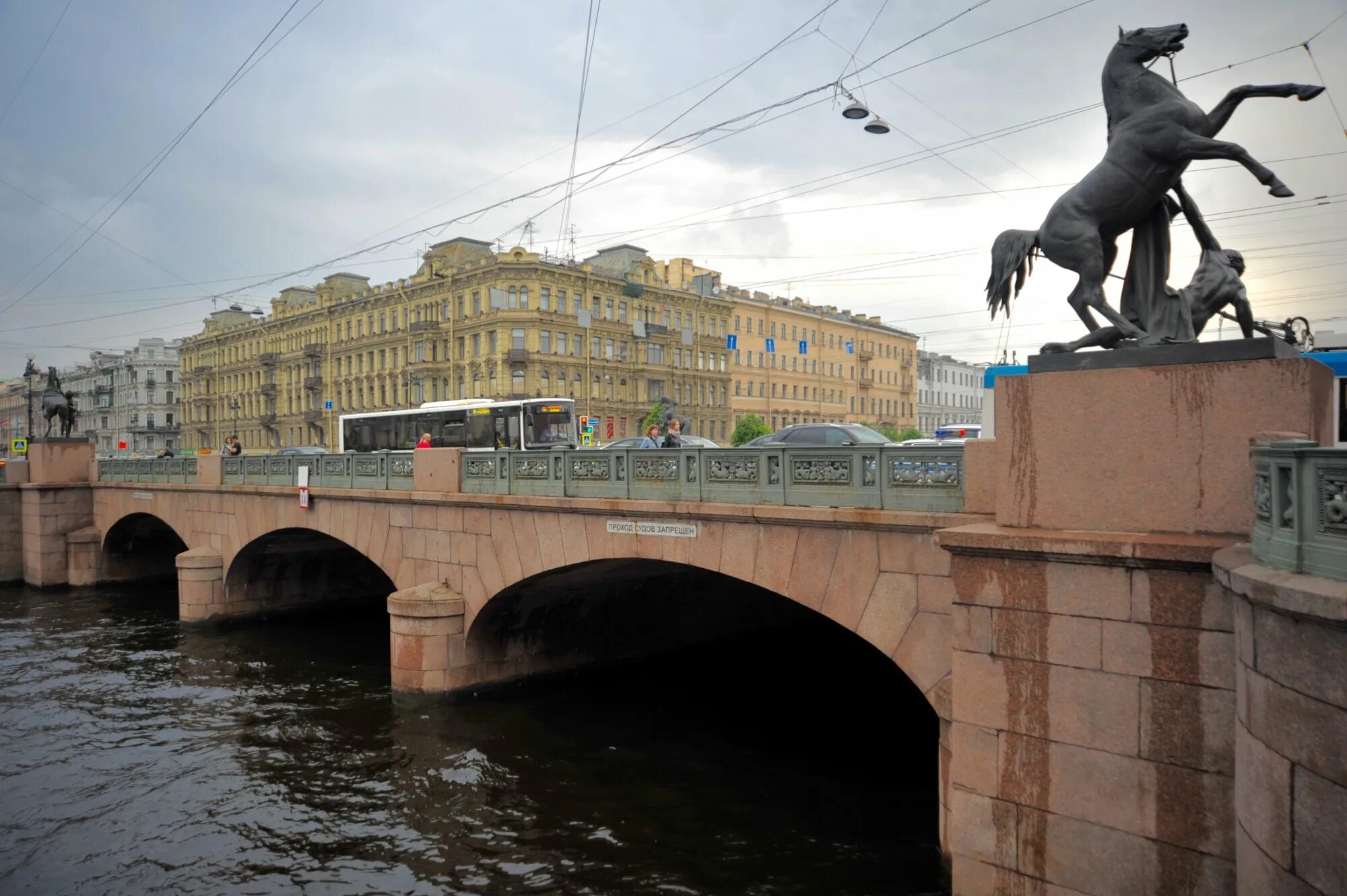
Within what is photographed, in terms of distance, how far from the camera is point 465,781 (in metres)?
11.2

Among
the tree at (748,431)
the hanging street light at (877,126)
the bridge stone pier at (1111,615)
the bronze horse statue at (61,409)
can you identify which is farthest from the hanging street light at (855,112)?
the tree at (748,431)

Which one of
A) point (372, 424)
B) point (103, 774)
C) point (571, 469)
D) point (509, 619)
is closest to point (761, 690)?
point (509, 619)

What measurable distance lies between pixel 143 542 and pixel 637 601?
19595mm

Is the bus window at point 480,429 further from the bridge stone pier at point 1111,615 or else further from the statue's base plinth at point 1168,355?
the statue's base plinth at point 1168,355

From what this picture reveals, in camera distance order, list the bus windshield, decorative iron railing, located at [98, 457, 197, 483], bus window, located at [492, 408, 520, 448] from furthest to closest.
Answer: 1. the bus windshield
2. bus window, located at [492, 408, 520, 448]
3. decorative iron railing, located at [98, 457, 197, 483]

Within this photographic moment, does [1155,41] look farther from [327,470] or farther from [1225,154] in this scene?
[327,470]

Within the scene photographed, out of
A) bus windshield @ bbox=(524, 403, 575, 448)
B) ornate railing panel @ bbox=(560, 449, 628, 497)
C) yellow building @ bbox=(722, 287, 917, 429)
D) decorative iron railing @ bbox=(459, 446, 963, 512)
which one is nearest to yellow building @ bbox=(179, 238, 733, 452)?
yellow building @ bbox=(722, 287, 917, 429)

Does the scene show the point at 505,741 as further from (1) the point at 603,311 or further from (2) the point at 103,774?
(1) the point at 603,311

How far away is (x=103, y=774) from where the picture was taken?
38.7 feet

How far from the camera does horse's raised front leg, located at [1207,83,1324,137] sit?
5.70 m

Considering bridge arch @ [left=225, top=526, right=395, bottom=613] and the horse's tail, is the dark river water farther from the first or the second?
the horse's tail

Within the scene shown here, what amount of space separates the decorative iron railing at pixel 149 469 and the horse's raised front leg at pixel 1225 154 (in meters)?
22.4

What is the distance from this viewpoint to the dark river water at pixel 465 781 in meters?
8.97

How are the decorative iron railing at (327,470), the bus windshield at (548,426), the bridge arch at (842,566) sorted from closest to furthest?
the bridge arch at (842,566)
the decorative iron railing at (327,470)
the bus windshield at (548,426)
